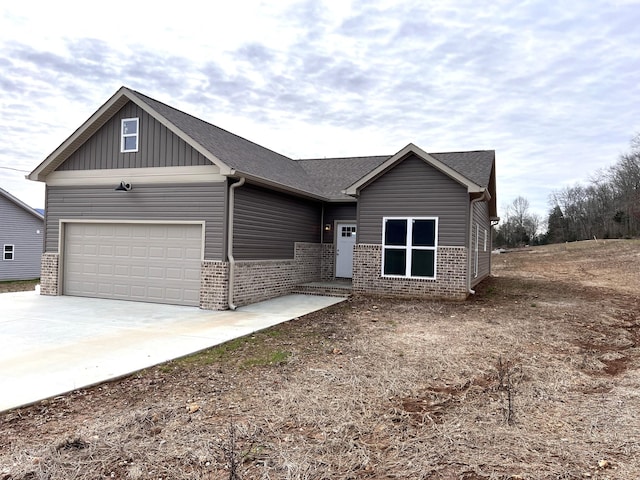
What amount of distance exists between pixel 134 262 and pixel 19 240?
52.0 feet

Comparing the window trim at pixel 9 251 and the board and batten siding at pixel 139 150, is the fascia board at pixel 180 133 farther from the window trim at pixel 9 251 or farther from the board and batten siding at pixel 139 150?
the window trim at pixel 9 251

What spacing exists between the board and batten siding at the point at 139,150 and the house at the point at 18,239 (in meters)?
13.0

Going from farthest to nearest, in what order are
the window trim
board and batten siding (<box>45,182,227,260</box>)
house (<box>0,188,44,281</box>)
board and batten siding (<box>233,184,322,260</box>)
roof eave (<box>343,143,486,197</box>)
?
1. the window trim
2. house (<box>0,188,44,281</box>)
3. roof eave (<box>343,143,486,197</box>)
4. board and batten siding (<box>233,184,322,260</box>)
5. board and batten siding (<box>45,182,227,260</box>)

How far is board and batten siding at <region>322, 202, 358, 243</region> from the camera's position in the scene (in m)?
15.5

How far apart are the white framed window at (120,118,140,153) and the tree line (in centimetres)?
4092

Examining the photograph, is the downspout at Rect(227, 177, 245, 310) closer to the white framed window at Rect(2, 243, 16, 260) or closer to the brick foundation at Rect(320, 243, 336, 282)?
the brick foundation at Rect(320, 243, 336, 282)

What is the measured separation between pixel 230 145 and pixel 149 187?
2657 mm

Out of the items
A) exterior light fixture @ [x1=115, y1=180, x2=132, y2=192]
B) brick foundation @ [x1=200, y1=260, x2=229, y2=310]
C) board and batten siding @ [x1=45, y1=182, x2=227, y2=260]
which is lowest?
brick foundation @ [x1=200, y1=260, x2=229, y2=310]

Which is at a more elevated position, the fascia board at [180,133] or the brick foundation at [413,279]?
the fascia board at [180,133]

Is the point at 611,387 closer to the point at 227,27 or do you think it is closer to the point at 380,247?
the point at 380,247

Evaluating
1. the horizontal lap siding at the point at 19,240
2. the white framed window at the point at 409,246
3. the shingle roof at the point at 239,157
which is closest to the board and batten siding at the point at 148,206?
the shingle roof at the point at 239,157

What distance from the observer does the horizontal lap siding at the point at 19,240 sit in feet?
73.6

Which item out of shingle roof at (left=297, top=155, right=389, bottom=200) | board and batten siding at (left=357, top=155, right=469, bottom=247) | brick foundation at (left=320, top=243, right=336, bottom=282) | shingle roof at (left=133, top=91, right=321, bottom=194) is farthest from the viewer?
shingle roof at (left=297, top=155, right=389, bottom=200)

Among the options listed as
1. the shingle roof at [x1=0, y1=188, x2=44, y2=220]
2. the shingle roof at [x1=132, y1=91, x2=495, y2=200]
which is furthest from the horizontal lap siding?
the shingle roof at [x1=132, y1=91, x2=495, y2=200]
